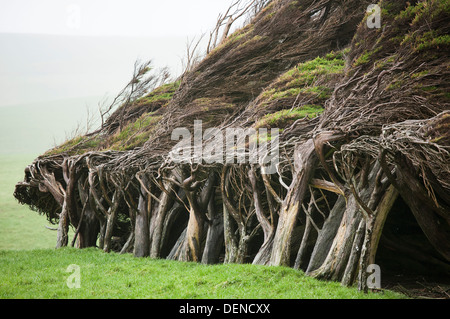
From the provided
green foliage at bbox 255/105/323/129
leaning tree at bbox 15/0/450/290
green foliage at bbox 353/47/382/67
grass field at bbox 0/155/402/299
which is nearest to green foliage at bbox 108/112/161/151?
leaning tree at bbox 15/0/450/290

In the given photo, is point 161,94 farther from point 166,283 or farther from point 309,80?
point 166,283

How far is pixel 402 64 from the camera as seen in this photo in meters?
7.66

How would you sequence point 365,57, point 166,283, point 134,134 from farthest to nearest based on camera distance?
point 134,134
point 365,57
point 166,283

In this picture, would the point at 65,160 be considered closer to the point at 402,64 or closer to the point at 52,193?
the point at 52,193
